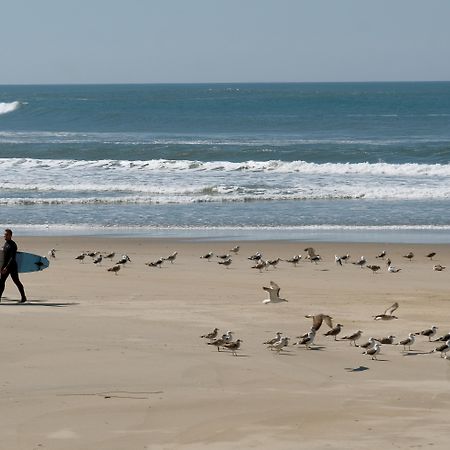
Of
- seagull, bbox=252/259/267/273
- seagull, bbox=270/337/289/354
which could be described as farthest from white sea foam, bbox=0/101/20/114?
seagull, bbox=270/337/289/354

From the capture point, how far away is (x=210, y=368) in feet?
39.1

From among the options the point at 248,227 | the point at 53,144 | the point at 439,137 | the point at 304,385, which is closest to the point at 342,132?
the point at 439,137

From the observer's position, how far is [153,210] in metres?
30.7

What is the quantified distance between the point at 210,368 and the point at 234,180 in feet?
86.5

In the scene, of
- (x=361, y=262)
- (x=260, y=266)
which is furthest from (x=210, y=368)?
(x=361, y=262)

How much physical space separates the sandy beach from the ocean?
7.33 metres

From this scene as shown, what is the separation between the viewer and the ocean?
2730 centimetres

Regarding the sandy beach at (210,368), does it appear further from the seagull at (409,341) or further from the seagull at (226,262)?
the seagull at (226,262)

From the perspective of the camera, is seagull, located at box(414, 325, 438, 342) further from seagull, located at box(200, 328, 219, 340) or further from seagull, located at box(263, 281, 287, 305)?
seagull, located at box(263, 281, 287, 305)

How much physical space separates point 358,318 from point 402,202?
56.8 ft

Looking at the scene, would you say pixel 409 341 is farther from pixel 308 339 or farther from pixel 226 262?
pixel 226 262

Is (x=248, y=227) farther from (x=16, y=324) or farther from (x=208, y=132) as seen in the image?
(x=208, y=132)

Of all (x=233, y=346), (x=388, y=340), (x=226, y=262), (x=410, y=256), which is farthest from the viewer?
(x=410, y=256)

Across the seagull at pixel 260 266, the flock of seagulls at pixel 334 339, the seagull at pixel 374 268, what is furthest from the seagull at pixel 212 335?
the seagull at pixel 374 268
